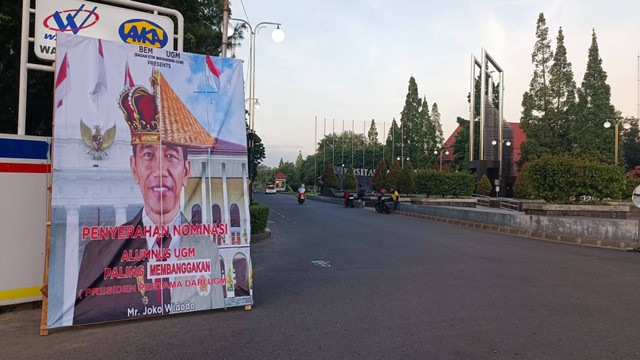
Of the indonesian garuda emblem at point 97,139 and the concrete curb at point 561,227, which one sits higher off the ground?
the indonesian garuda emblem at point 97,139

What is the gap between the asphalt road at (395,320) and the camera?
4.43m

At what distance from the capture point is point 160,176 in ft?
18.2

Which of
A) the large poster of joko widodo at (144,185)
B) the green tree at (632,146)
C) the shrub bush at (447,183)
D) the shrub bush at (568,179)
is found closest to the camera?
the large poster of joko widodo at (144,185)

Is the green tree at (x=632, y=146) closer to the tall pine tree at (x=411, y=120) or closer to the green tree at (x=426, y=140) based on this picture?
the green tree at (x=426, y=140)

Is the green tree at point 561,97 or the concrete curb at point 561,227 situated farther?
the green tree at point 561,97

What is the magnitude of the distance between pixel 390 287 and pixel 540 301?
2.13 m

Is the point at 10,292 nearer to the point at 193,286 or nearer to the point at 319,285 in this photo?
the point at 193,286

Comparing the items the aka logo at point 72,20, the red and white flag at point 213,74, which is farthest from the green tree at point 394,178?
the red and white flag at point 213,74

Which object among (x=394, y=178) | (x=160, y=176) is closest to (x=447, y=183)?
(x=394, y=178)

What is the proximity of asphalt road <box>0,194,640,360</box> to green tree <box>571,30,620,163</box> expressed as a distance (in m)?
36.1

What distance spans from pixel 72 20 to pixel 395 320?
6.03m

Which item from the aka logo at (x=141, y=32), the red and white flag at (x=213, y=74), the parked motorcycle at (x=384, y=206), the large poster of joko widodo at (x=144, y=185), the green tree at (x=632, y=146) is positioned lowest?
the parked motorcycle at (x=384, y=206)

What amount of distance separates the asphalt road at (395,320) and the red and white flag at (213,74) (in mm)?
2878

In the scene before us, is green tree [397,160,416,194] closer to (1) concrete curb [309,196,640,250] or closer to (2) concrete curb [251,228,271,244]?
(1) concrete curb [309,196,640,250]
